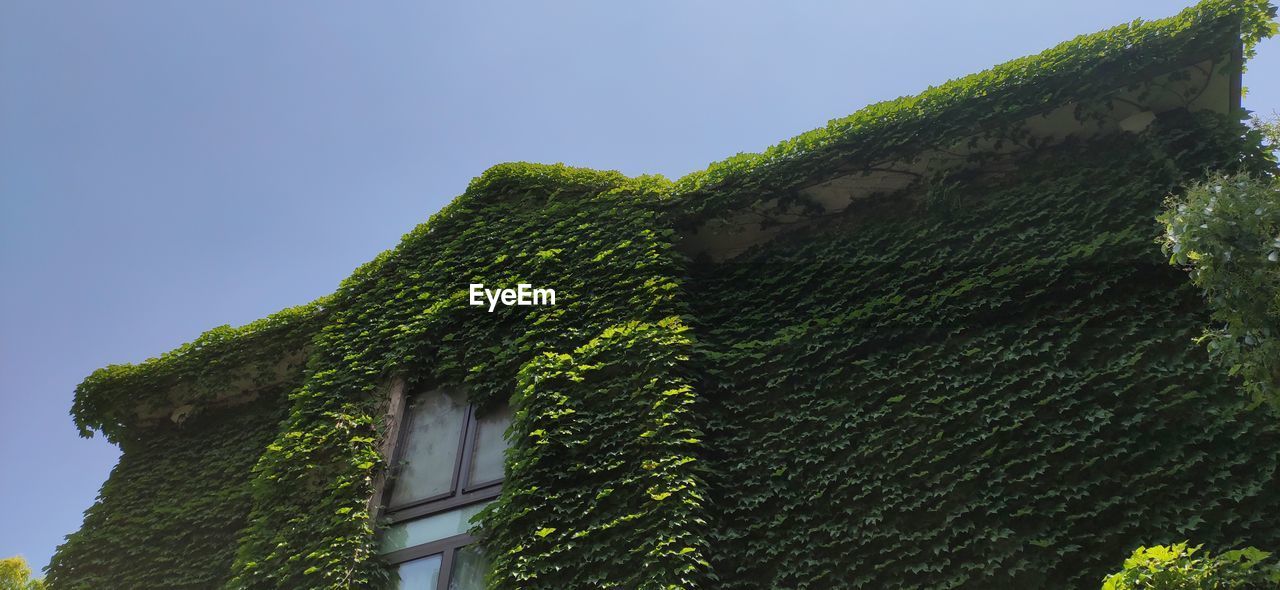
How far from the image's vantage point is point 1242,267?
5164 millimetres

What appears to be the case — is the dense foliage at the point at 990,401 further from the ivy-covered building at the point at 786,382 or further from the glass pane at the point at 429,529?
the glass pane at the point at 429,529

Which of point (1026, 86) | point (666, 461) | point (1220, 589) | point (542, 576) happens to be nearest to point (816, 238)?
point (1026, 86)

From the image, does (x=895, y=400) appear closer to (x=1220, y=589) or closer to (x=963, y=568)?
(x=963, y=568)

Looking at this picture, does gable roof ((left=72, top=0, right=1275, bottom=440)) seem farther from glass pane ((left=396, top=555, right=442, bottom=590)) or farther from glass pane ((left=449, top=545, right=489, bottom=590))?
glass pane ((left=449, top=545, right=489, bottom=590))

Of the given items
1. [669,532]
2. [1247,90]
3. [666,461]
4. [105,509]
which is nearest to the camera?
[669,532]

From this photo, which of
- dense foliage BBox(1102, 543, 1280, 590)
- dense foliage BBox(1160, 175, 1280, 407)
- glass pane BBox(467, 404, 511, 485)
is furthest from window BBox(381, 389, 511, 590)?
dense foliage BBox(1160, 175, 1280, 407)

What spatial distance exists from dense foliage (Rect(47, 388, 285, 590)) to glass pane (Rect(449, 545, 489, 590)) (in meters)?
2.79

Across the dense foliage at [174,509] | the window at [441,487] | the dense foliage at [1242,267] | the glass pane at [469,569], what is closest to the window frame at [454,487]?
the window at [441,487]

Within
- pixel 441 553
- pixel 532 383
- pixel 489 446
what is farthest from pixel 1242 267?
pixel 441 553

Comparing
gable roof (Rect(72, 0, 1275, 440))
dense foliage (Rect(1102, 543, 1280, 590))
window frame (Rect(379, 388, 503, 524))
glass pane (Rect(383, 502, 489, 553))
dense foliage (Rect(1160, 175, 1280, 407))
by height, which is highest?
gable roof (Rect(72, 0, 1275, 440))

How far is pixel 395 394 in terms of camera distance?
9.61 meters

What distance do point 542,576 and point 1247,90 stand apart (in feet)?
23.7

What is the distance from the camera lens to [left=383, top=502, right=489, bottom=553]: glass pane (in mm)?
8461

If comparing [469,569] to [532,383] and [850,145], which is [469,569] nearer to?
[532,383]
